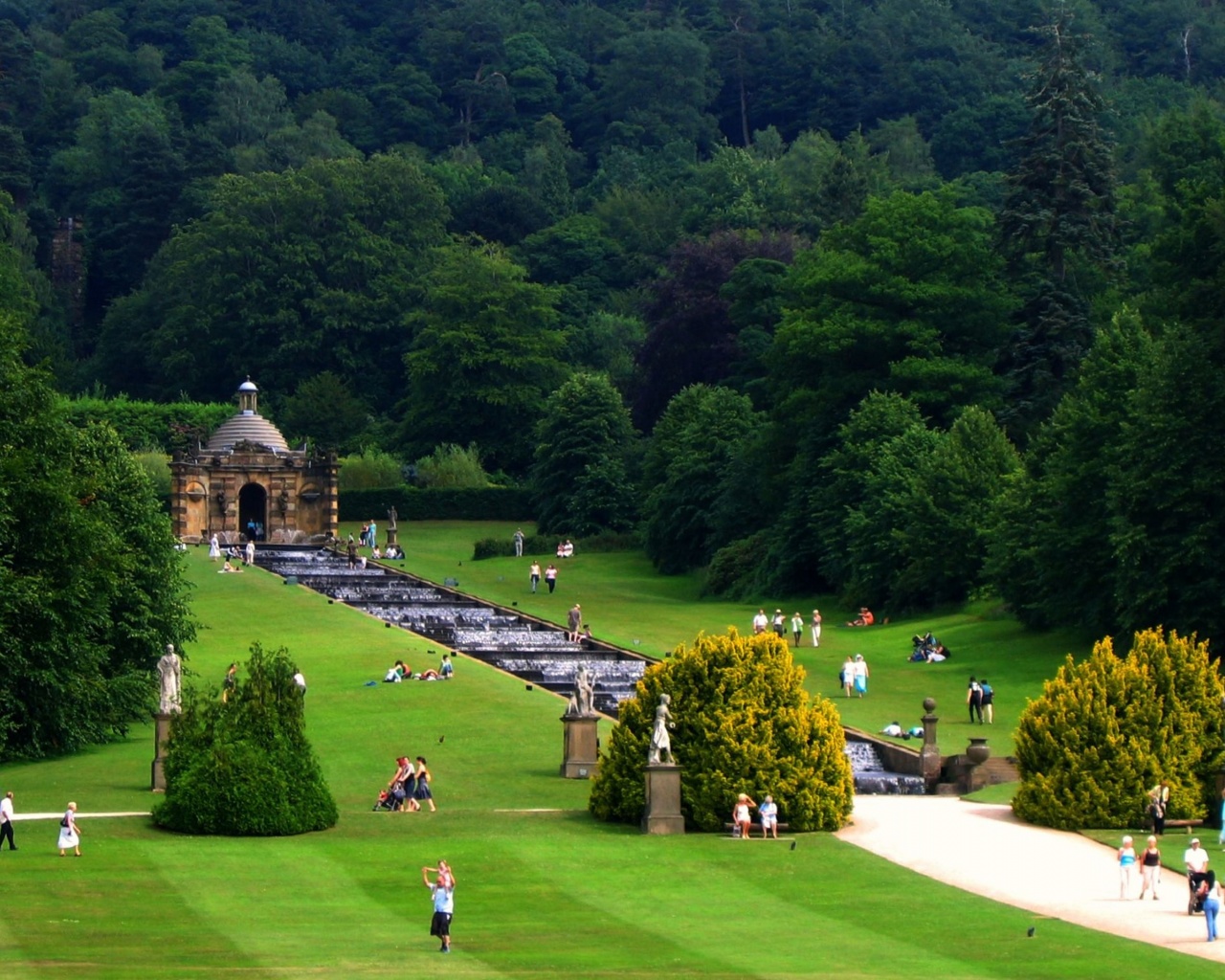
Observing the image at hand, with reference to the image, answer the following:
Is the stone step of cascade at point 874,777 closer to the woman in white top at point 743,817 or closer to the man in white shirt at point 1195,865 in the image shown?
the woman in white top at point 743,817

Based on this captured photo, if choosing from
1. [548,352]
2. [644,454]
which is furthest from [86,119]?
[644,454]

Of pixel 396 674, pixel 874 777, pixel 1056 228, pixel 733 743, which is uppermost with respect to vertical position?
pixel 1056 228

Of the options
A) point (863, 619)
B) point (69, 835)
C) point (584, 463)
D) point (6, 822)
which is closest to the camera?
point (69, 835)

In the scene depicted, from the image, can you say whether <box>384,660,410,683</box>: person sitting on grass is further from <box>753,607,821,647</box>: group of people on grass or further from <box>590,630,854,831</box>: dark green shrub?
<box>590,630,854,831</box>: dark green shrub

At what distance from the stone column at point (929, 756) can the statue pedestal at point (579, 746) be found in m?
6.83

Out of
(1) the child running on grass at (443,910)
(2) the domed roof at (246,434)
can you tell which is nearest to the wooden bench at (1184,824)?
(1) the child running on grass at (443,910)

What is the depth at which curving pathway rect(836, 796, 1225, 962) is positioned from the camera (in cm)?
3466

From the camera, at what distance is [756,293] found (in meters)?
109

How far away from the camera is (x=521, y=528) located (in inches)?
4530

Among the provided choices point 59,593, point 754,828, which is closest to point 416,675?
point 59,593

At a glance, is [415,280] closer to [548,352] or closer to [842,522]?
[548,352]

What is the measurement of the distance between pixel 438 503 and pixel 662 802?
2985 inches

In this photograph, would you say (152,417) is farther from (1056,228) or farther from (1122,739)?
(1122,739)

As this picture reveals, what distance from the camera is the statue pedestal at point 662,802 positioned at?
43000 millimetres
